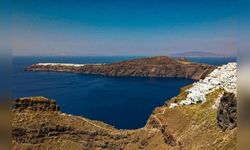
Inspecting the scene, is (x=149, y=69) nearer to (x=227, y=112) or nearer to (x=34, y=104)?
(x=34, y=104)

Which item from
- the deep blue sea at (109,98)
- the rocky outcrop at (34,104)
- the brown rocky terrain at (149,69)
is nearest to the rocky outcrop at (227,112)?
the rocky outcrop at (34,104)

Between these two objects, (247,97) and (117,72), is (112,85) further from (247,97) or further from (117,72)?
(247,97)

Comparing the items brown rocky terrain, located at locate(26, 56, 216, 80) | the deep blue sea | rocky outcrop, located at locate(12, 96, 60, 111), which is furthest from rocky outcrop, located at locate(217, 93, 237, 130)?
brown rocky terrain, located at locate(26, 56, 216, 80)

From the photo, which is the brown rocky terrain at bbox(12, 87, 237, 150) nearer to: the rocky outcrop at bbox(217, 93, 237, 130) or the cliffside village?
the cliffside village

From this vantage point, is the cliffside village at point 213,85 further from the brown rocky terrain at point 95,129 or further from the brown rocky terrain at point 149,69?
the brown rocky terrain at point 149,69

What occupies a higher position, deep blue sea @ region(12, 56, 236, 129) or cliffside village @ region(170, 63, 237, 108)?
cliffside village @ region(170, 63, 237, 108)

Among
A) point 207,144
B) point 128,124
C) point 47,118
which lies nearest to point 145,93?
point 128,124
